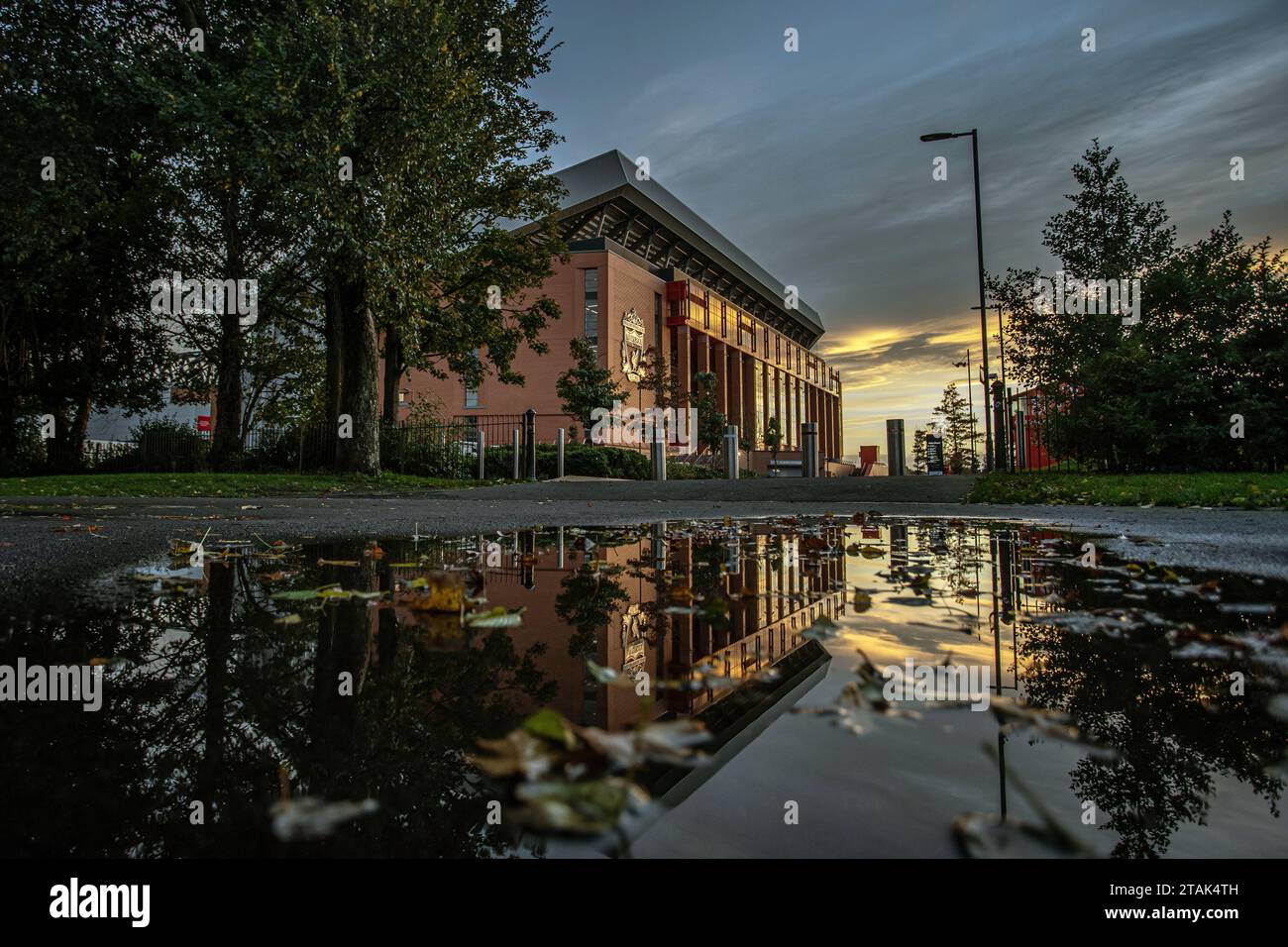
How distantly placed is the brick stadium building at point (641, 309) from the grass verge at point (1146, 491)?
20668 mm

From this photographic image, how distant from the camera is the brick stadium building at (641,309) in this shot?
133ft

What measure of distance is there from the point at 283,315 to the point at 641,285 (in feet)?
95.8

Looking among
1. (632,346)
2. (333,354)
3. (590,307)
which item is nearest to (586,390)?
(590,307)

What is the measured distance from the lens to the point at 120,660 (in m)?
1.52

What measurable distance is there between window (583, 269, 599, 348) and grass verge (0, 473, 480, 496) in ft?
90.5

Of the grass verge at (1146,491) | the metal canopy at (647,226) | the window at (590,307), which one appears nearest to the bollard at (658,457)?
the grass verge at (1146,491)

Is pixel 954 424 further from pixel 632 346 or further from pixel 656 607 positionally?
pixel 656 607

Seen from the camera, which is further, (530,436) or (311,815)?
(530,436)

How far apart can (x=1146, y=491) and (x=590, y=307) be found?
35212mm

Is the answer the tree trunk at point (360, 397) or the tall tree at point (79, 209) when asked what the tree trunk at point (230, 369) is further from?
the tree trunk at point (360, 397)

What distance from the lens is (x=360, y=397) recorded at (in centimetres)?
1538

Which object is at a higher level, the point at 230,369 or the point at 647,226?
the point at 647,226

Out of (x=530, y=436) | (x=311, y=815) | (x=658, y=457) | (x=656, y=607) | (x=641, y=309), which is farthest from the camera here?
(x=641, y=309)
